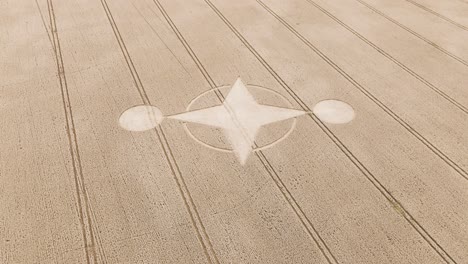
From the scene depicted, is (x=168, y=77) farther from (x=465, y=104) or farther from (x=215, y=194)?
(x=465, y=104)

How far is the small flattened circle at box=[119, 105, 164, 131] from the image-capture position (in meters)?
1.82

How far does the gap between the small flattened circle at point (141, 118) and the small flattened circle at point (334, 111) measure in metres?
0.79

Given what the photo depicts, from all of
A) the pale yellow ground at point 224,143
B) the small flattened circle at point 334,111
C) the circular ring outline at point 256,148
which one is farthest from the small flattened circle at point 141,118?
the small flattened circle at point 334,111

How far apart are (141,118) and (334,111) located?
970 millimetres

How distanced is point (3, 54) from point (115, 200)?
58.7 inches

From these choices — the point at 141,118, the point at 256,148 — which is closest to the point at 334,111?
the point at 256,148

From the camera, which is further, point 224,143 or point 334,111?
point 334,111

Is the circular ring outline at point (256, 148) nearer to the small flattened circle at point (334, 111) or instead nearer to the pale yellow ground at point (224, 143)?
the pale yellow ground at point (224, 143)

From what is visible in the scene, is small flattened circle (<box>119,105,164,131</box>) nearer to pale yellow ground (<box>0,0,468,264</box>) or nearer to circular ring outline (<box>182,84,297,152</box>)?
pale yellow ground (<box>0,0,468,264</box>)

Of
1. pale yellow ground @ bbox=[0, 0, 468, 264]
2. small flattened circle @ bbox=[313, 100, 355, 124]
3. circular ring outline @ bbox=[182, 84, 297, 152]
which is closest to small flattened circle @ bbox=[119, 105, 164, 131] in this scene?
pale yellow ground @ bbox=[0, 0, 468, 264]

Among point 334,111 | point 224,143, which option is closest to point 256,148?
point 224,143

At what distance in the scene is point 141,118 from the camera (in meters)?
1.87

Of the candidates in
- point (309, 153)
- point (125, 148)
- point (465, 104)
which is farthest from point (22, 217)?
point (465, 104)

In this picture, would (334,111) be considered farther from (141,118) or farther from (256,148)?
(141,118)
